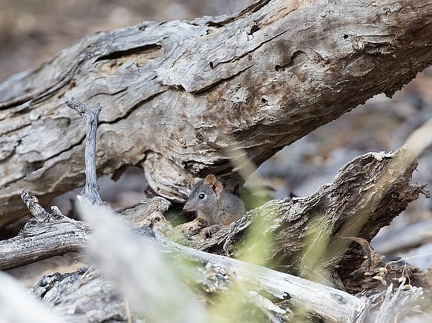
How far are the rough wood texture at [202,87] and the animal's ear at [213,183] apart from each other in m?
0.06

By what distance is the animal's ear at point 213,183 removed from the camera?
17.3 feet

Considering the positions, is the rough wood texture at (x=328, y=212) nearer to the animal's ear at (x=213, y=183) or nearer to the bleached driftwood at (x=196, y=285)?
the bleached driftwood at (x=196, y=285)

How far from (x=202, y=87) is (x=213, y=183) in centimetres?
78

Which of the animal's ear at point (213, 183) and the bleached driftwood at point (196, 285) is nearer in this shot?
the bleached driftwood at point (196, 285)

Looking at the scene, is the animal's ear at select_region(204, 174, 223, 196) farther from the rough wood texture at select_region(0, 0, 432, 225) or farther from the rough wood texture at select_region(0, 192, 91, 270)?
the rough wood texture at select_region(0, 192, 91, 270)

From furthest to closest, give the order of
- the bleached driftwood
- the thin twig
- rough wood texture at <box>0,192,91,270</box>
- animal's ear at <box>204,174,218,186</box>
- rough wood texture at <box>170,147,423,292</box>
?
animal's ear at <box>204,174,218,186</box> < the thin twig < rough wood texture at <box>170,147,423,292</box> < rough wood texture at <box>0,192,91,270</box> < the bleached driftwood

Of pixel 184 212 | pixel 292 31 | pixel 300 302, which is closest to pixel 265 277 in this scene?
pixel 300 302

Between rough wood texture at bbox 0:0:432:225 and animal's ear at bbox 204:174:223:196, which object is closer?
rough wood texture at bbox 0:0:432:225

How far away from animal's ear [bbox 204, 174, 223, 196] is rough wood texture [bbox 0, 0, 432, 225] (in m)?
0.06

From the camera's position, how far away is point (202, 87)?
16.1 ft

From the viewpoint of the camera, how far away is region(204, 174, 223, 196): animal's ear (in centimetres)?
527

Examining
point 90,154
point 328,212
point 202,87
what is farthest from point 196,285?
point 202,87

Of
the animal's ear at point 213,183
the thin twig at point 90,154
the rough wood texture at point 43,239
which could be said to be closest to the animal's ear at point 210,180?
the animal's ear at point 213,183

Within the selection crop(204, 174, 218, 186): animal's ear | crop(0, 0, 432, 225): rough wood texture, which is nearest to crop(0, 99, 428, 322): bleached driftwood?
crop(0, 0, 432, 225): rough wood texture
